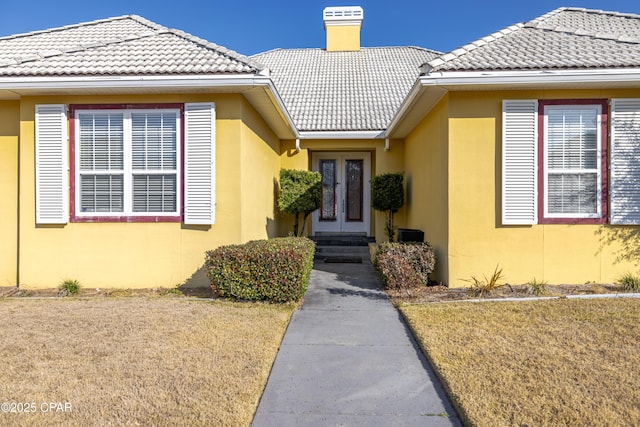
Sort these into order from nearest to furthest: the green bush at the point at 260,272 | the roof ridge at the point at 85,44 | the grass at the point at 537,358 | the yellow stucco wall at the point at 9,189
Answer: the grass at the point at 537,358
the green bush at the point at 260,272
the roof ridge at the point at 85,44
the yellow stucco wall at the point at 9,189

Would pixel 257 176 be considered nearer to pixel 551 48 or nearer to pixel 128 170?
pixel 128 170

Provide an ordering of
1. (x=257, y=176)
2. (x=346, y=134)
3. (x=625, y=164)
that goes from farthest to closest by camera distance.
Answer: (x=346, y=134)
(x=257, y=176)
(x=625, y=164)

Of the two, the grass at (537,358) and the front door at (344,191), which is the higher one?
the front door at (344,191)

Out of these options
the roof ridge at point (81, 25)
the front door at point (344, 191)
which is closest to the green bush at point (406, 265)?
the front door at point (344, 191)

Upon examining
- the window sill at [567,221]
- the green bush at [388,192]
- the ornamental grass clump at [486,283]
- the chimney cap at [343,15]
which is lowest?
the ornamental grass clump at [486,283]

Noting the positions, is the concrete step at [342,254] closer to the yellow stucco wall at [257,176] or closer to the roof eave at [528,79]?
the yellow stucco wall at [257,176]

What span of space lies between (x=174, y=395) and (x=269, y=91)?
513 cm

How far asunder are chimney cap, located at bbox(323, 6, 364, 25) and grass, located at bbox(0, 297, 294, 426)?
1450 centimetres

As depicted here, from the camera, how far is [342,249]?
34.6 feet

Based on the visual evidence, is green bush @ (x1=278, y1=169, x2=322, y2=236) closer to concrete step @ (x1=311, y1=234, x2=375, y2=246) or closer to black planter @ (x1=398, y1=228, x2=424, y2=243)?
concrete step @ (x1=311, y1=234, x2=375, y2=246)

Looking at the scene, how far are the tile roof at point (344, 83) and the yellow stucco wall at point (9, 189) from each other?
6.54 meters

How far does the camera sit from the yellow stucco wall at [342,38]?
1677cm

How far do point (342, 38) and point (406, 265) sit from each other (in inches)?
526

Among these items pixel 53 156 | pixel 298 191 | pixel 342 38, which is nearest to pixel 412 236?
pixel 298 191
